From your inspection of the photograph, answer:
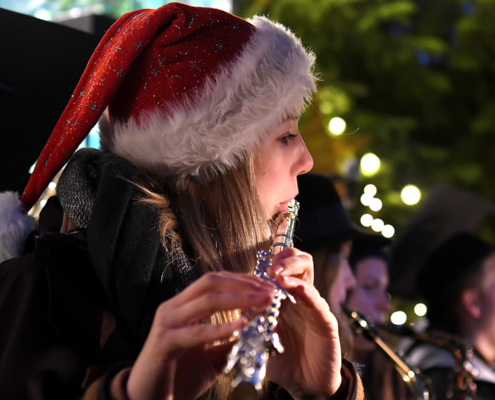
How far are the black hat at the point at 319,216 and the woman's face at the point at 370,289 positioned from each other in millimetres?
694

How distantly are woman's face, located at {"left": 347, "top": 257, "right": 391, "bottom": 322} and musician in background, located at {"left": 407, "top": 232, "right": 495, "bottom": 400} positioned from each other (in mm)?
316

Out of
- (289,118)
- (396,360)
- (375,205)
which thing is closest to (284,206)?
(289,118)

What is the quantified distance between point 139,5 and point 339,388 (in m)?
4.32

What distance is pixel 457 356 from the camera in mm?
2971

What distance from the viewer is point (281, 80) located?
1579 millimetres

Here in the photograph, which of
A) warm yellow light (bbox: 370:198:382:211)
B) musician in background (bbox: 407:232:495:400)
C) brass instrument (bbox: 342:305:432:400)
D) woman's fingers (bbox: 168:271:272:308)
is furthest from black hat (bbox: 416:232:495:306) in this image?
woman's fingers (bbox: 168:271:272:308)

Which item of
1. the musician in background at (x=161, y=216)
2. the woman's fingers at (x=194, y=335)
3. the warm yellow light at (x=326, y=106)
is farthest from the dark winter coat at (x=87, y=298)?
the warm yellow light at (x=326, y=106)

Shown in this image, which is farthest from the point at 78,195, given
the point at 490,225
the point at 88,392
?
the point at 490,225

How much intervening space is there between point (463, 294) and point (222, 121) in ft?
7.83

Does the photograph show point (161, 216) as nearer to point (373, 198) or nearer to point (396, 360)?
point (396, 360)

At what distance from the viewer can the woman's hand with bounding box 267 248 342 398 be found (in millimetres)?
1236

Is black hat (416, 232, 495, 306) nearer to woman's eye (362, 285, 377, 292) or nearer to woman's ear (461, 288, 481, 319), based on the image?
woman's ear (461, 288, 481, 319)

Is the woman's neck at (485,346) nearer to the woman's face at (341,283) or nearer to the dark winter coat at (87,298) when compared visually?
the woman's face at (341,283)

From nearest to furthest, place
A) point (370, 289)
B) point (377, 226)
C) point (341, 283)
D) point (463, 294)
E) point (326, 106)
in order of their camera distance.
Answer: point (341, 283) → point (370, 289) → point (463, 294) → point (377, 226) → point (326, 106)
